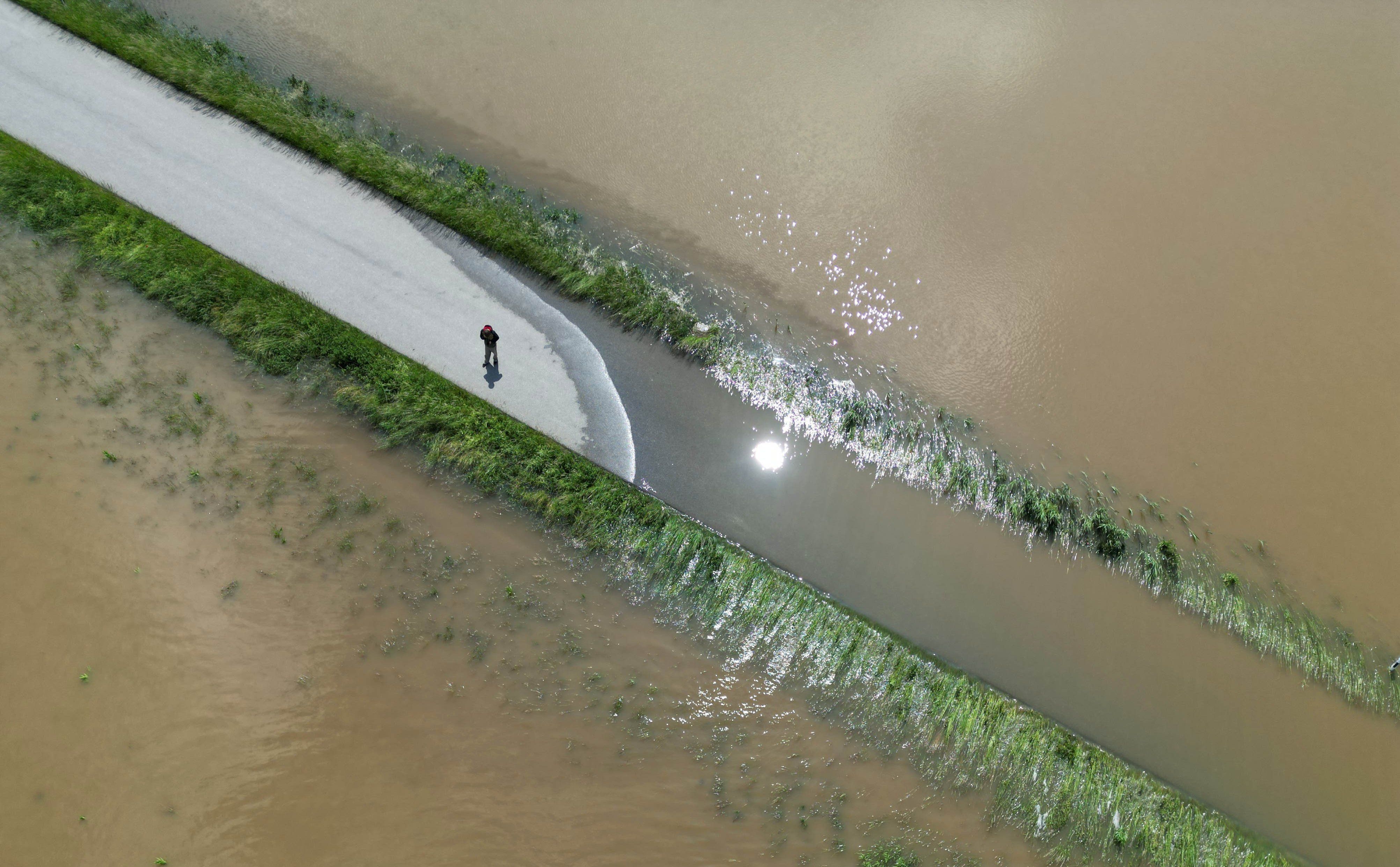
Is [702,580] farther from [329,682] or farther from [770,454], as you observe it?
[329,682]

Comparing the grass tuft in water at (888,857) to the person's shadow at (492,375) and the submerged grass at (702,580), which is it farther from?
the person's shadow at (492,375)

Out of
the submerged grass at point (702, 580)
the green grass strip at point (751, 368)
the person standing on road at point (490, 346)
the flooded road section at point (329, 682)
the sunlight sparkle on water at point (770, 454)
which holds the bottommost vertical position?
the flooded road section at point (329, 682)

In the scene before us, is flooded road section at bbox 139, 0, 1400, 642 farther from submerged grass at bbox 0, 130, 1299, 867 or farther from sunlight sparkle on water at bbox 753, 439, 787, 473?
submerged grass at bbox 0, 130, 1299, 867

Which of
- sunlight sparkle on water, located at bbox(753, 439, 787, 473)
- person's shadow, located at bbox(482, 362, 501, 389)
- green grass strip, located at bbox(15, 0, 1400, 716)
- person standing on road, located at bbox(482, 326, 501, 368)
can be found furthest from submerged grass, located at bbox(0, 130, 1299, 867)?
green grass strip, located at bbox(15, 0, 1400, 716)

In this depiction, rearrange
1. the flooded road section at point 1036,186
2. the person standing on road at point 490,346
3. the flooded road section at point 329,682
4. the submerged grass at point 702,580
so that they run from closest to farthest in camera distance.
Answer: the flooded road section at point 329,682, the submerged grass at point 702,580, the person standing on road at point 490,346, the flooded road section at point 1036,186

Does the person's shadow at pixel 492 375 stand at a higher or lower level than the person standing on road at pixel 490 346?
Answer: lower

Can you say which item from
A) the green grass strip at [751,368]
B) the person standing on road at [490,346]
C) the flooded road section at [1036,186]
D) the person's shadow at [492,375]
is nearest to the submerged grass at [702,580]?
the person's shadow at [492,375]

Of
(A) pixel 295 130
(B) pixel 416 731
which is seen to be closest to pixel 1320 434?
(B) pixel 416 731
